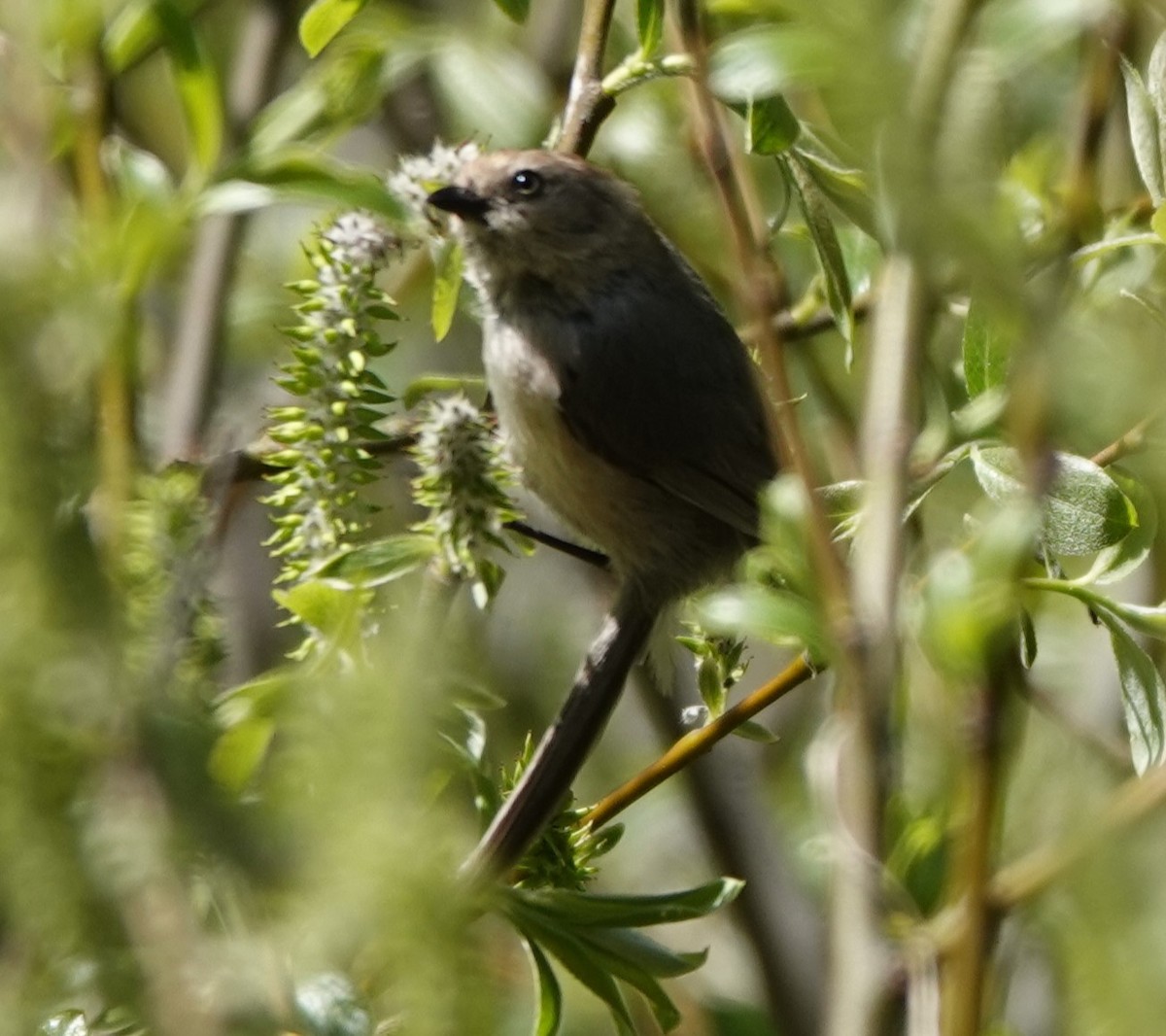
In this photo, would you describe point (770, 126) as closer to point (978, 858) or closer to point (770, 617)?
point (770, 617)

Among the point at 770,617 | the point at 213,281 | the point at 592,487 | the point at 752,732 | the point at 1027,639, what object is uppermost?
the point at 770,617

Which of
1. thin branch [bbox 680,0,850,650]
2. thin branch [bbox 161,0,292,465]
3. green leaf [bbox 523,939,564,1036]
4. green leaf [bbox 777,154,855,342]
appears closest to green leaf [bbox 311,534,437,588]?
green leaf [bbox 523,939,564,1036]

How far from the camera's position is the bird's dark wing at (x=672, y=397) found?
2.83 metres

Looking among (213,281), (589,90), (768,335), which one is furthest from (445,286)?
(768,335)

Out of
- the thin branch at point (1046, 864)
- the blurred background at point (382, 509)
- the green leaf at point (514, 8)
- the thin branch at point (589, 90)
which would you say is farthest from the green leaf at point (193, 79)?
the thin branch at point (1046, 864)

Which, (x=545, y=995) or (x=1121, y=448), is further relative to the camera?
(x=1121, y=448)

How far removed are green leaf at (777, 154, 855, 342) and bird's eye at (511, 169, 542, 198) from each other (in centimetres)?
104

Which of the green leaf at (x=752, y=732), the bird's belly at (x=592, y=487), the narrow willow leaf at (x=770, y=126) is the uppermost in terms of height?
the narrow willow leaf at (x=770, y=126)

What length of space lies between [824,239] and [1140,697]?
0.53m

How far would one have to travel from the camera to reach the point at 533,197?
9.32ft

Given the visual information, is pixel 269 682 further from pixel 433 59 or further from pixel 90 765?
pixel 433 59

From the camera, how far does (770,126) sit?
5.36ft

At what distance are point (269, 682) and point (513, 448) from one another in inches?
61.8

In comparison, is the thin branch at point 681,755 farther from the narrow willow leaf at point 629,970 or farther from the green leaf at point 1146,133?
the green leaf at point 1146,133
